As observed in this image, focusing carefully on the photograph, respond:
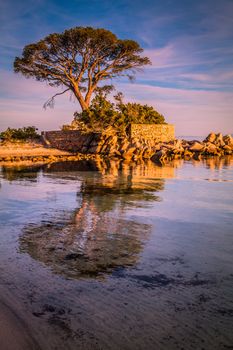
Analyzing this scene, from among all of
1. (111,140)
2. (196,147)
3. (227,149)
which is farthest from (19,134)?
(227,149)

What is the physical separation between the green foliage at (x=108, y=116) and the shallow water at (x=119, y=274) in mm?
29271

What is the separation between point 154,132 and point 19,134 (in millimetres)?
15467

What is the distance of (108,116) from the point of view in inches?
1476

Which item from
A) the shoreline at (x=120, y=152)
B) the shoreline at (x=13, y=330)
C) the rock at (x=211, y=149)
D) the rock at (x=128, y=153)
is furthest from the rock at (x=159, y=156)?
the shoreline at (x=13, y=330)

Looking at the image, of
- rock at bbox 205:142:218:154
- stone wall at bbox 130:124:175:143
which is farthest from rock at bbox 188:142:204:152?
stone wall at bbox 130:124:175:143

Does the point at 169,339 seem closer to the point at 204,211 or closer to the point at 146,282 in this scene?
the point at 146,282

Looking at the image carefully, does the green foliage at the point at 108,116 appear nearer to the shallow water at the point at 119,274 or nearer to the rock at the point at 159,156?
the rock at the point at 159,156

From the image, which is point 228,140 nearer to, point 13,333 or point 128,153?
point 128,153

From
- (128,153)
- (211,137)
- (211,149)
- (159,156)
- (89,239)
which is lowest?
(89,239)

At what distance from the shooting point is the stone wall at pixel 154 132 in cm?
3862

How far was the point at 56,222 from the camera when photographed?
687 cm

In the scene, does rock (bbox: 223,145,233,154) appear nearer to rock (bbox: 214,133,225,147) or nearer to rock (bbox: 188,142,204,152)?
rock (bbox: 214,133,225,147)

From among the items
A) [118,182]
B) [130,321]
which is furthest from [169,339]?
[118,182]

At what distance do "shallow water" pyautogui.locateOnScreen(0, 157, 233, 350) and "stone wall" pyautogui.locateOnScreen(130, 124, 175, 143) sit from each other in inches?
1200
